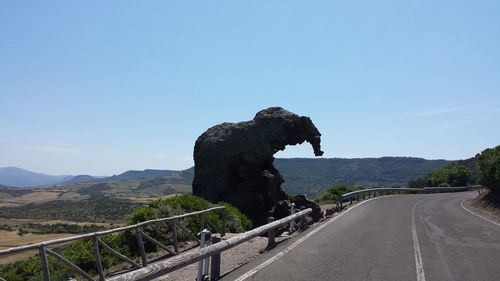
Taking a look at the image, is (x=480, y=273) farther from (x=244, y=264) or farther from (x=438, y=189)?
(x=438, y=189)

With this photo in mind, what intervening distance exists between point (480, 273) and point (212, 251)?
5757mm

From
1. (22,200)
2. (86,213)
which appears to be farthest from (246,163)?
(22,200)

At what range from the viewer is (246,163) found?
91.7 ft

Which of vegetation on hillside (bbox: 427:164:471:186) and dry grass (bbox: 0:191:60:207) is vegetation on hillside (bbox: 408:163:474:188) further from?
dry grass (bbox: 0:191:60:207)

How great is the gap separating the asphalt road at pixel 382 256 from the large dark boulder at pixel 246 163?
339 inches

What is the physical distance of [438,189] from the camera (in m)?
64.4

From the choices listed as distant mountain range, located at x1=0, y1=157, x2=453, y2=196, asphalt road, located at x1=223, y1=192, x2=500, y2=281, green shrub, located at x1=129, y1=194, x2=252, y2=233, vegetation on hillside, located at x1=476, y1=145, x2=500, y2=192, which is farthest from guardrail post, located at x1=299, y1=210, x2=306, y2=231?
distant mountain range, located at x1=0, y1=157, x2=453, y2=196

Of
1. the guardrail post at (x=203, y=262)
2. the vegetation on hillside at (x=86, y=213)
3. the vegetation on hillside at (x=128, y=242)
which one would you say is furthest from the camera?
the vegetation on hillside at (x=86, y=213)

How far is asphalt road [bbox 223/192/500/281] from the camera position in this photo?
31.7 feet

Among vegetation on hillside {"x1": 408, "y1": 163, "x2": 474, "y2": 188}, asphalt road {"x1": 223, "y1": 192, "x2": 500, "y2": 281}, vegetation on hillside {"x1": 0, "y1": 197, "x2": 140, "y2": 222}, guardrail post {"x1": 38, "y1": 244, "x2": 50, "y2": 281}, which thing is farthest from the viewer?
vegetation on hillside {"x1": 408, "y1": 163, "x2": 474, "y2": 188}

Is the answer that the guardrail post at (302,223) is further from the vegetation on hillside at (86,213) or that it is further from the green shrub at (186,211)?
the vegetation on hillside at (86,213)

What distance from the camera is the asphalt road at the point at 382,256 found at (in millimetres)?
9648

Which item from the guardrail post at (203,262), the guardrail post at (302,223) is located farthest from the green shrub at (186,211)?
the guardrail post at (203,262)

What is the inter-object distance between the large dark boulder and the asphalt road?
28.2ft
